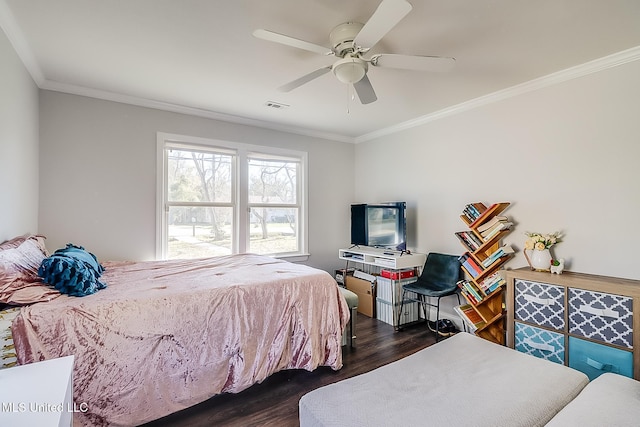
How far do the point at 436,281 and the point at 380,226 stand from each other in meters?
0.99

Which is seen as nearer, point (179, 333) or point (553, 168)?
point (179, 333)

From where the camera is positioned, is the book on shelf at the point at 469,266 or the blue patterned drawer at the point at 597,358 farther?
the book on shelf at the point at 469,266

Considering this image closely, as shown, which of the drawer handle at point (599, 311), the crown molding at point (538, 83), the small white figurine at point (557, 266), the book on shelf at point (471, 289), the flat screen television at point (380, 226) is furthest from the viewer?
the flat screen television at point (380, 226)

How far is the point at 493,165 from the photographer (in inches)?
120

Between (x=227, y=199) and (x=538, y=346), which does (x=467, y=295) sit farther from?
(x=227, y=199)

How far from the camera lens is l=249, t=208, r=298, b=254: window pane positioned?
13.0 ft

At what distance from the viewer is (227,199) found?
3771 millimetres

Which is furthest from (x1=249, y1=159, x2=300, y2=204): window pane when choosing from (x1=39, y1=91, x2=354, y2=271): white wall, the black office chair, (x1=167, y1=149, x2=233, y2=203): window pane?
the black office chair

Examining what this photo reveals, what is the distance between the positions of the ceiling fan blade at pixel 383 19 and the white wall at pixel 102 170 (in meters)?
2.54

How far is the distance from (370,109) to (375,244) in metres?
1.73

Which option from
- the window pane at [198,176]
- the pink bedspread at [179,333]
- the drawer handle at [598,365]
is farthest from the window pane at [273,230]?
the drawer handle at [598,365]

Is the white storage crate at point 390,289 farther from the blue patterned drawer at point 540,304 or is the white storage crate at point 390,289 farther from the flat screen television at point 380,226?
the blue patterned drawer at point 540,304

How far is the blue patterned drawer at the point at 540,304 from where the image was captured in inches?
89.2

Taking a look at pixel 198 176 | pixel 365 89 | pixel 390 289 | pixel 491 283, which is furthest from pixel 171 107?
pixel 491 283
